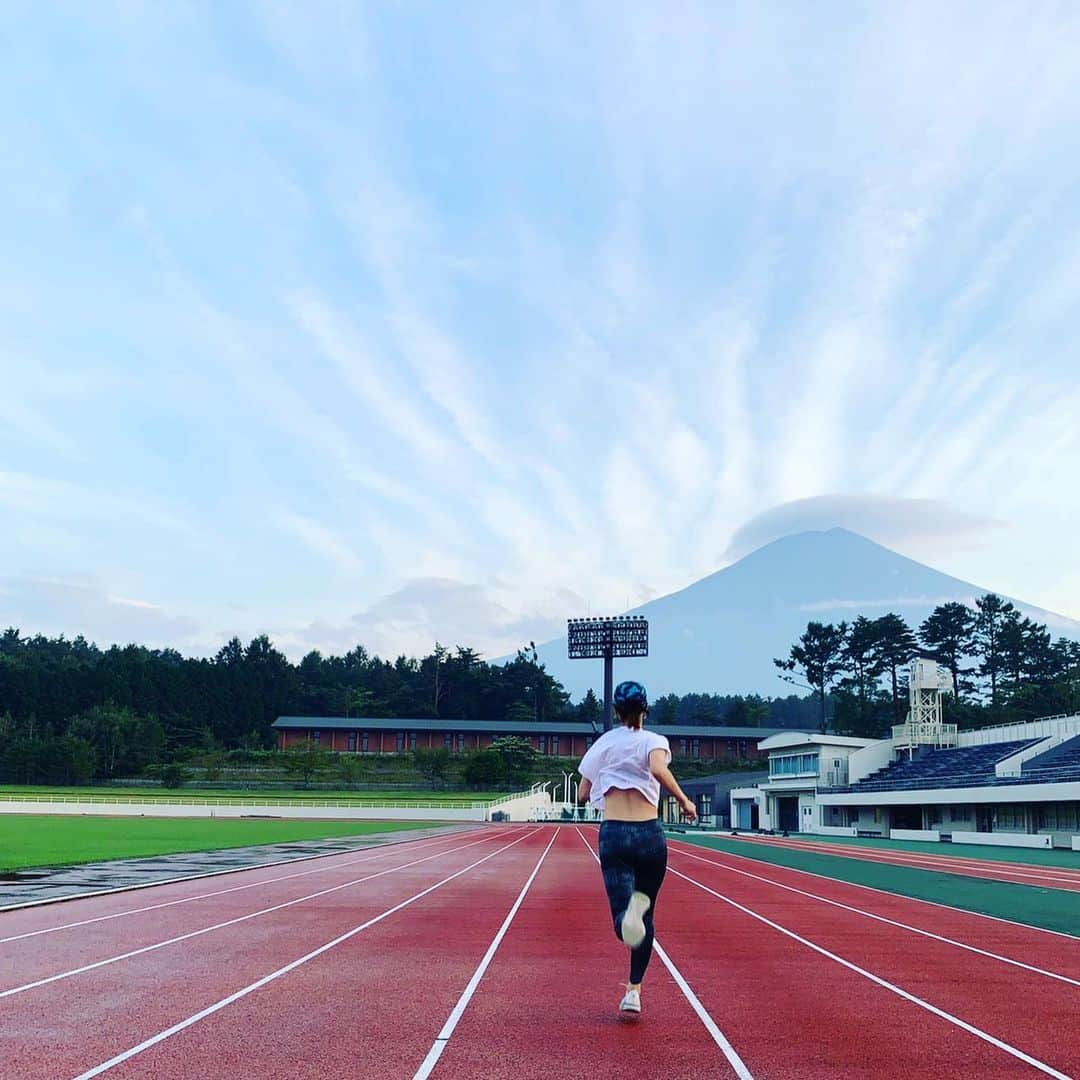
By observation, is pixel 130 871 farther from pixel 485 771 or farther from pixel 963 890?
pixel 485 771

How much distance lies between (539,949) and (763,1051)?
4.03m

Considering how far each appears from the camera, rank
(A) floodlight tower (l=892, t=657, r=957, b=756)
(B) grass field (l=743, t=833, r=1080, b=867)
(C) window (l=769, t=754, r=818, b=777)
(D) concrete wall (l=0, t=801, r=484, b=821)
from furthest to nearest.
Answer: (C) window (l=769, t=754, r=818, b=777), (A) floodlight tower (l=892, t=657, r=957, b=756), (D) concrete wall (l=0, t=801, r=484, b=821), (B) grass field (l=743, t=833, r=1080, b=867)

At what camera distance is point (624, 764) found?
19.5 feet

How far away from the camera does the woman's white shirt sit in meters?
5.89

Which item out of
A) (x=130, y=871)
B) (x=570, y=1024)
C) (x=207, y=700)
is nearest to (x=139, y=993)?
(x=570, y=1024)

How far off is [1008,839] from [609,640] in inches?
1150

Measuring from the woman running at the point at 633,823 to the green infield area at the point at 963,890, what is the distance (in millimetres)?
7946

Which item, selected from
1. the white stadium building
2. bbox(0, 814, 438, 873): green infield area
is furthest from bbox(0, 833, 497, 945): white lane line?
the white stadium building

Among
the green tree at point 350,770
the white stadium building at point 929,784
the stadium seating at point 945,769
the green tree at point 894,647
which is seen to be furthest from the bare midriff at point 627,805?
the green tree at point 894,647

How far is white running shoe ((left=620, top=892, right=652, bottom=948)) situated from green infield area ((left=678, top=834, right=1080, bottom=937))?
798cm

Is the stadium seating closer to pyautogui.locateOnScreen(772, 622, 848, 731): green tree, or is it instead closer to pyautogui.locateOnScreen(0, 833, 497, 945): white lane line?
pyautogui.locateOnScreen(0, 833, 497, 945): white lane line

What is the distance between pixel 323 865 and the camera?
21.0 m

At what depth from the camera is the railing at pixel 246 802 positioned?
63219mm

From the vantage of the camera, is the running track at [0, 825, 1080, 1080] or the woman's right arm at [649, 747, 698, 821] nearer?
the running track at [0, 825, 1080, 1080]
